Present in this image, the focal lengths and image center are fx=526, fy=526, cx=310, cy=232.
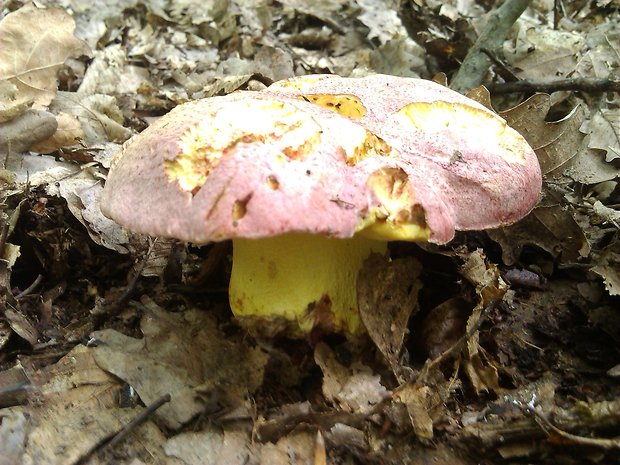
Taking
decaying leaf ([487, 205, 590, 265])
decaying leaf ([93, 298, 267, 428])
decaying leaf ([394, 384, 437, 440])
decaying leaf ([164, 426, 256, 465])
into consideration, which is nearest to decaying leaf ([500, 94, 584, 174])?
decaying leaf ([487, 205, 590, 265])

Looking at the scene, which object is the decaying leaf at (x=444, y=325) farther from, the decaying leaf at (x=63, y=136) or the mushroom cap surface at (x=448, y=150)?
the decaying leaf at (x=63, y=136)

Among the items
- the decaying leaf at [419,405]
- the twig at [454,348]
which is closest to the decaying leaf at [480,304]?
the twig at [454,348]

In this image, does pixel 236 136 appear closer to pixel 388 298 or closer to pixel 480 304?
pixel 388 298

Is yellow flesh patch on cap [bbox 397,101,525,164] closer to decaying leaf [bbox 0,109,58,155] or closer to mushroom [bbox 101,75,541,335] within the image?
mushroom [bbox 101,75,541,335]

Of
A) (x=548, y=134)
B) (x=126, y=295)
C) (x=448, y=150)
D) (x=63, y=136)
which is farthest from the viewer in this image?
(x=63, y=136)

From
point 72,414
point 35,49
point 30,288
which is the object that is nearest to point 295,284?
point 72,414

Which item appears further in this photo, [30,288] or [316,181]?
[30,288]
